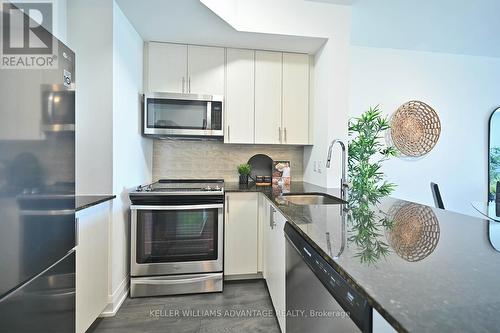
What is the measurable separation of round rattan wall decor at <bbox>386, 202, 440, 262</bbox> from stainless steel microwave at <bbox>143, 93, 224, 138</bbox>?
171cm

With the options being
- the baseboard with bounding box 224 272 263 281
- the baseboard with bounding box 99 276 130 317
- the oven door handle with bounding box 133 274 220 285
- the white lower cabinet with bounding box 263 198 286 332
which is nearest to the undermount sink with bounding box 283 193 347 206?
the white lower cabinet with bounding box 263 198 286 332

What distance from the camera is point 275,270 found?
1717mm

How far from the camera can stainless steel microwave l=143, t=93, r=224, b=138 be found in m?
2.30

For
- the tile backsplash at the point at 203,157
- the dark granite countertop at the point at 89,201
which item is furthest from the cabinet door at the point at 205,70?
the dark granite countertop at the point at 89,201

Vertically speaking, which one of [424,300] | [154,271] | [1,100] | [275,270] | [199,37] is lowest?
[154,271]

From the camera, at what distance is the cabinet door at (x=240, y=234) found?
2283mm

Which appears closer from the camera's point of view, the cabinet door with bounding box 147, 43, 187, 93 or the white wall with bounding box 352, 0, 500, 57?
the white wall with bounding box 352, 0, 500, 57

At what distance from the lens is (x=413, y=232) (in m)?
0.98

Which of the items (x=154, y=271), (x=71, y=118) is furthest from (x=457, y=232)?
(x=154, y=271)

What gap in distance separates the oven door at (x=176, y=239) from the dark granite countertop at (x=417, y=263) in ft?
3.57

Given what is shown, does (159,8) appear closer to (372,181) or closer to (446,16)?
(372,181)

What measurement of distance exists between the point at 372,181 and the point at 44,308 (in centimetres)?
267

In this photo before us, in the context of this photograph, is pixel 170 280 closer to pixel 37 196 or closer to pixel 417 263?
pixel 37 196

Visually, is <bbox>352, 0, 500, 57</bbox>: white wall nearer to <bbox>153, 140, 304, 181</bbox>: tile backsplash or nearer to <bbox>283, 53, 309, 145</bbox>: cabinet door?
<bbox>283, 53, 309, 145</bbox>: cabinet door
